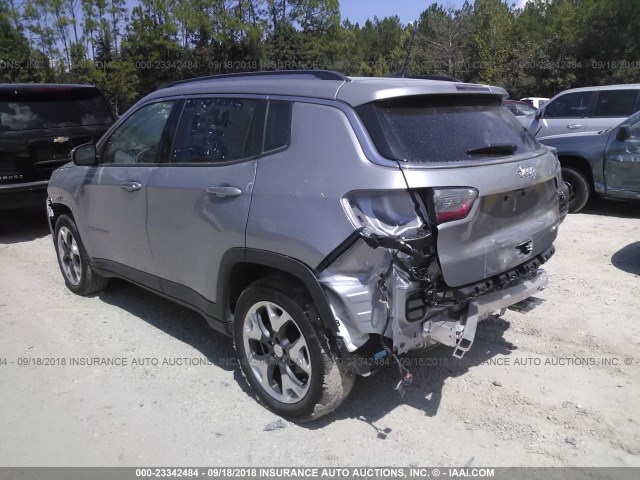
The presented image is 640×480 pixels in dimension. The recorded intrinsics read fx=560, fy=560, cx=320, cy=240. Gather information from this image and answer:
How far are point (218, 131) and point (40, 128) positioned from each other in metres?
5.09

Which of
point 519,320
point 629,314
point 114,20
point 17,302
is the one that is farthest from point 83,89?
point 114,20

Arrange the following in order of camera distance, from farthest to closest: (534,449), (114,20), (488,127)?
(114,20) < (488,127) < (534,449)

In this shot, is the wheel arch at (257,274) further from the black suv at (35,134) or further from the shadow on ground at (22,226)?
the shadow on ground at (22,226)

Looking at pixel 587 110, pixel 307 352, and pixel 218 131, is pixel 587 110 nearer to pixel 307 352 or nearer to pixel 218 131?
pixel 218 131

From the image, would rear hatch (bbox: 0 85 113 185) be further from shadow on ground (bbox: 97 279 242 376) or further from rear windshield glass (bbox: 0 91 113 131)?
shadow on ground (bbox: 97 279 242 376)

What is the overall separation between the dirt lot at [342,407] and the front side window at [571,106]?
5.88 metres

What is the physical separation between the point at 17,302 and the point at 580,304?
5089mm

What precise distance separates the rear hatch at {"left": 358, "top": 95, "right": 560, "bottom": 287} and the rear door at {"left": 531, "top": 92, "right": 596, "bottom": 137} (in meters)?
7.28

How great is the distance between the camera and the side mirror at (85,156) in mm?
4629

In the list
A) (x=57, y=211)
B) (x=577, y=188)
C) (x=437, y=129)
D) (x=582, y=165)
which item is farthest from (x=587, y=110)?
(x=57, y=211)

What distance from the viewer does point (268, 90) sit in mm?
3340

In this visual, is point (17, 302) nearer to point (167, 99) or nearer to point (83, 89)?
point (167, 99)

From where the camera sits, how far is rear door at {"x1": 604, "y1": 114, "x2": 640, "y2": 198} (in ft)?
23.7

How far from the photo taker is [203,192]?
3.46 meters
